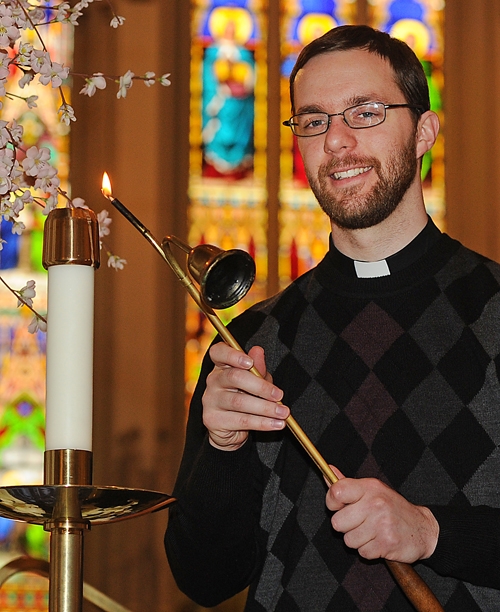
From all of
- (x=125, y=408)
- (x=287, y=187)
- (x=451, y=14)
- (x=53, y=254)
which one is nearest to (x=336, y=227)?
(x=53, y=254)

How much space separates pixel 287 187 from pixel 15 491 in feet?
15.6

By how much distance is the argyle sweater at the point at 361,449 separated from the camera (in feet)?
6.82

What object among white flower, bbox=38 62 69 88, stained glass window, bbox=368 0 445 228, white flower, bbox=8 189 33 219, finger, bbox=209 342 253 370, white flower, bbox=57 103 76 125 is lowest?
finger, bbox=209 342 253 370

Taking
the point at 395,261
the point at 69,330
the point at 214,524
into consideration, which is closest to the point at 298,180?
the point at 395,261

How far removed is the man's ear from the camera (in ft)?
7.95

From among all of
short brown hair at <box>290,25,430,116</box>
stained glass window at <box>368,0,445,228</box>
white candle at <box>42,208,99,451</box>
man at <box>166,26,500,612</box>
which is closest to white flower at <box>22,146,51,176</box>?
white candle at <box>42,208,99,451</box>

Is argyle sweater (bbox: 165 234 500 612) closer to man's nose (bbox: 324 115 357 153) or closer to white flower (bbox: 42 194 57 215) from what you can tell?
man's nose (bbox: 324 115 357 153)

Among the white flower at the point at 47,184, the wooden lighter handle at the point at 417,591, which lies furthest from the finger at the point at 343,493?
the white flower at the point at 47,184

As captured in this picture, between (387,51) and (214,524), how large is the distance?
108cm

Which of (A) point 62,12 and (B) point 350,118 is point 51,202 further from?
(B) point 350,118

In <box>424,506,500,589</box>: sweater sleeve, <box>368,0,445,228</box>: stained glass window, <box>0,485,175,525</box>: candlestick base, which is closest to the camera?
<box>0,485,175,525</box>: candlestick base

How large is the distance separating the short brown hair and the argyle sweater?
1.12 feet

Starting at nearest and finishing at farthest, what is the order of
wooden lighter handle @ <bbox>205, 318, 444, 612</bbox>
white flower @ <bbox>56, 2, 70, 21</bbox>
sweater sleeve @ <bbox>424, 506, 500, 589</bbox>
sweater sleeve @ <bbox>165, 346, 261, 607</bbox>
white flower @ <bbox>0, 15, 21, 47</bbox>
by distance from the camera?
wooden lighter handle @ <bbox>205, 318, 444, 612</bbox>, white flower @ <bbox>0, 15, 21, 47</bbox>, white flower @ <bbox>56, 2, 70, 21</bbox>, sweater sleeve @ <bbox>424, 506, 500, 589</bbox>, sweater sleeve @ <bbox>165, 346, 261, 607</bbox>

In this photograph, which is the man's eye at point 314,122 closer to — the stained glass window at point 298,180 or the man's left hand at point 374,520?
the man's left hand at point 374,520
